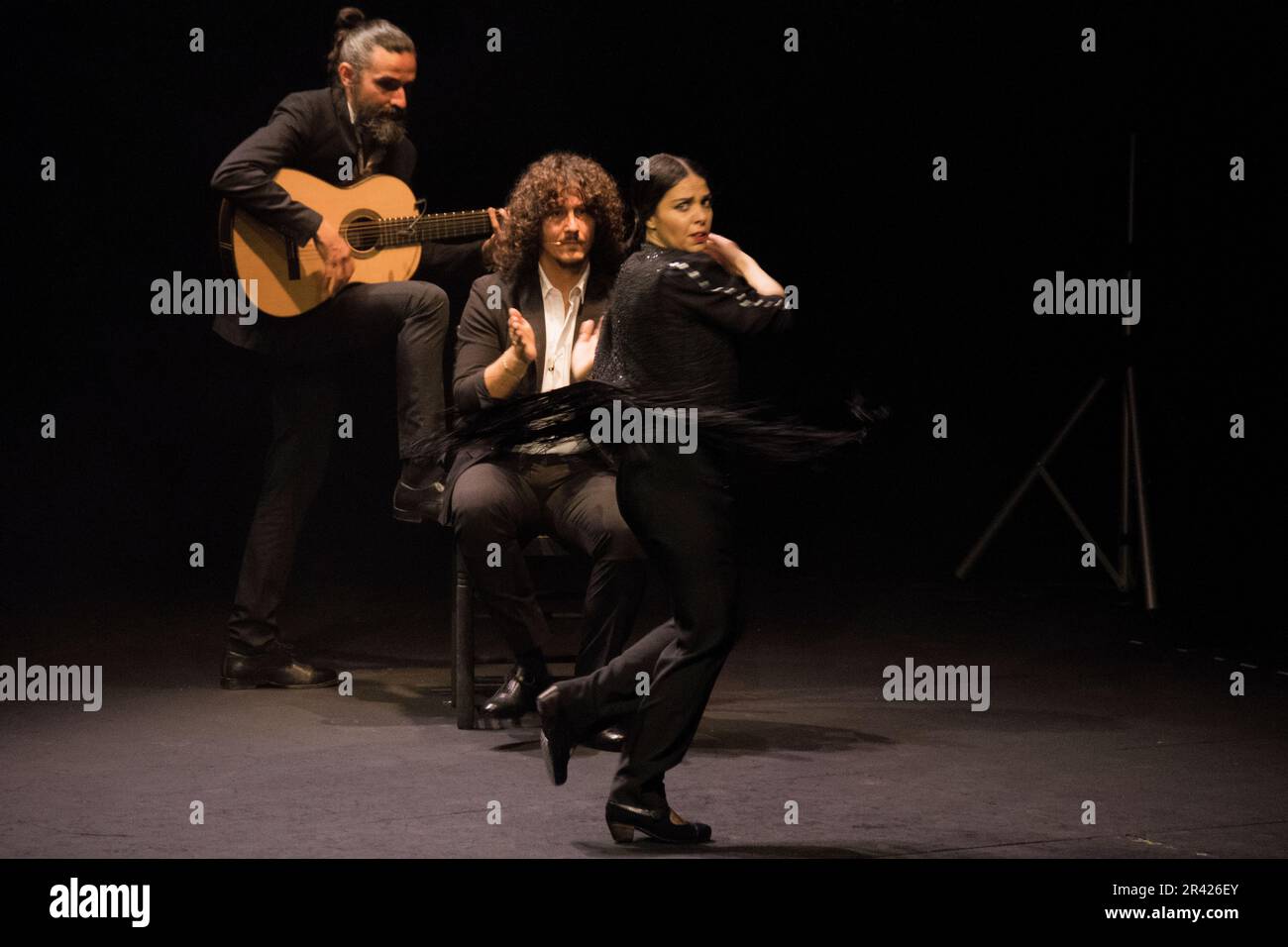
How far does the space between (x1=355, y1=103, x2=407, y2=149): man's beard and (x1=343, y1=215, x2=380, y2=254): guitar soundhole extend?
211mm

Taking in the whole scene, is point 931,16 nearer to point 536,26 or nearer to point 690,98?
point 690,98

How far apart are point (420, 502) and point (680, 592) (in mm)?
1542

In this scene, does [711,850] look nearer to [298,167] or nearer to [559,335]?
[559,335]

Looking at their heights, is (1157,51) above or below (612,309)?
above

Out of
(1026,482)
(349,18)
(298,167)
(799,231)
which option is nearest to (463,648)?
(298,167)

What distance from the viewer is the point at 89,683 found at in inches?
177

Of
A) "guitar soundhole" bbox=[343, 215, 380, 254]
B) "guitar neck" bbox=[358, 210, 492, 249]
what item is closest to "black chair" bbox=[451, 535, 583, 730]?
"guitar neck" bbox=[358, 210, 492, 249]

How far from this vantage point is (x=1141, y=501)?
5.51 m

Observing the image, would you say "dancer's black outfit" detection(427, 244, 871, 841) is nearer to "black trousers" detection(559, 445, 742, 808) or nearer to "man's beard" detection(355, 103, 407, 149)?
"black trousers" detection(559, 445, 742, 808)

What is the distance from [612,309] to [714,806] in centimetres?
94

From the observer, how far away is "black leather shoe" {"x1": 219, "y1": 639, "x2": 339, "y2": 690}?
451 centimetres

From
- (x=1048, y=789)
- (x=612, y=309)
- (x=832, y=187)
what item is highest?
(x=832, y=187)

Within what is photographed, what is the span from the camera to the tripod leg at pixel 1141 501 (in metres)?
5.49

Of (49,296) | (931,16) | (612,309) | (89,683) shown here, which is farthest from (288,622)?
(931,16)
